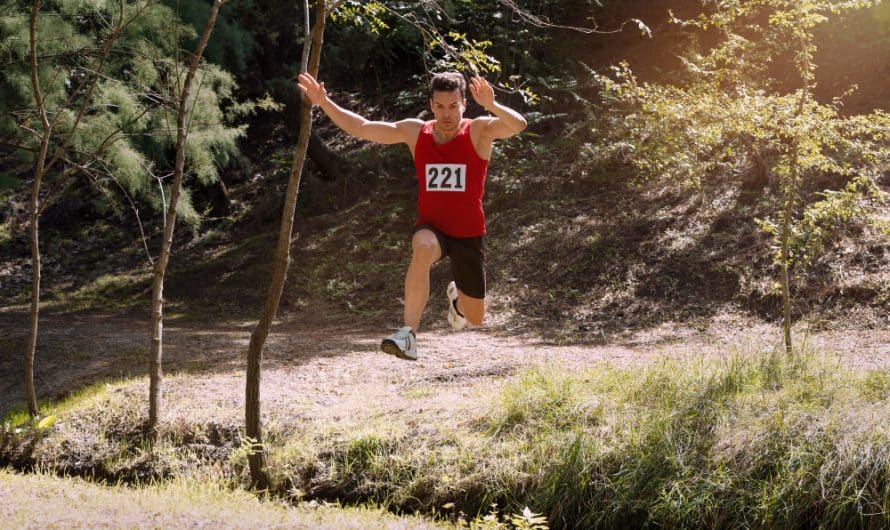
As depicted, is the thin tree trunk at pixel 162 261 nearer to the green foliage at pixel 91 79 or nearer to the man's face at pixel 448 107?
the man's face at pixel 448 107

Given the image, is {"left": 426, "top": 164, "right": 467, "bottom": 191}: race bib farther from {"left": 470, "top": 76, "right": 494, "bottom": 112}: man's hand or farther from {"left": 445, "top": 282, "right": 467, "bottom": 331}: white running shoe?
{"left": 445, "top": 282, "right": 467, "bottom": 331}: white running shoe

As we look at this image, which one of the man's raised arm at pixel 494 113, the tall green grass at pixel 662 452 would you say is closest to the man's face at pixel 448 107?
the man's raised arm at pixel 494 113

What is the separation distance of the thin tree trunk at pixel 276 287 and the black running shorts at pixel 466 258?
0.94m

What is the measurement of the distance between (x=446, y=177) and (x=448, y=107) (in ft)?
1.29

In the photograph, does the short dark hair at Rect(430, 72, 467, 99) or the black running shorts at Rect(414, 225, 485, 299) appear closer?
the short dark hair at Rect(430, 72, 467, 99)

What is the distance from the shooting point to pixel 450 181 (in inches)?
186

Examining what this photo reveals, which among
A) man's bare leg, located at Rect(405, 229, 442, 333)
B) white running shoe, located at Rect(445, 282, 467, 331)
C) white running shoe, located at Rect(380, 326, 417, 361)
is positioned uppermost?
man's bare leg, located at Rect(405, 229, 442, 333)

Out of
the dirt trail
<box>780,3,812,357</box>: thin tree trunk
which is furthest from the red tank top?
<box>780,3,812,357</box>: thin tree trunk

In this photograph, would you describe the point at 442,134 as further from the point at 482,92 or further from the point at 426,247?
the point at 426,247

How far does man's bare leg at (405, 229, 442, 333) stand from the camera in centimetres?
459

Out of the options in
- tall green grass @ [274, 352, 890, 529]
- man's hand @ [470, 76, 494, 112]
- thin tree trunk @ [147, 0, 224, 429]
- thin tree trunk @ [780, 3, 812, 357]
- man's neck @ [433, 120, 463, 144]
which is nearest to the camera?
man's hand @ [470, 76, 494, 112]

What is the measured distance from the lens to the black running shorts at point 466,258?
4.79m

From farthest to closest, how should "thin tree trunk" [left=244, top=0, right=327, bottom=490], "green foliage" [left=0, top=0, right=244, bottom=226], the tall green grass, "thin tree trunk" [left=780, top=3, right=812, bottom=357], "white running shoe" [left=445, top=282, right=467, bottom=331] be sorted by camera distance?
"green foliage" [left=0, top=0, right=244, bottom=226]
"thin tree trunk" [left=780, top=3, right=812, bottom=357]
"white running shoe" [left=445, top=282, right=467, bottom=331]
"thin tree trunk" [left=244, top=0, right=327, bottom=490]
the tall green grass

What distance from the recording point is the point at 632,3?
49.6ft
